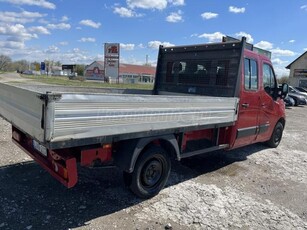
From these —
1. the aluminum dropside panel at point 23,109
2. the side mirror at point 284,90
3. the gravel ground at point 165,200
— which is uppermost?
the side mirror at point 284,90

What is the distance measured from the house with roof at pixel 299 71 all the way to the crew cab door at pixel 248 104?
5106cm

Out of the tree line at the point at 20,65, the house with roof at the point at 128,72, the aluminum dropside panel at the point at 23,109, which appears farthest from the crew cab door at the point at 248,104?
the tree line at the point at 20,65

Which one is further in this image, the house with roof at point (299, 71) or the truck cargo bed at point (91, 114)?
the house with roof at point (299, 71)

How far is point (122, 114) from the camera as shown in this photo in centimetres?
366

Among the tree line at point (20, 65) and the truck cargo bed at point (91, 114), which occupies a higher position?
the tree line at point (20, 65)

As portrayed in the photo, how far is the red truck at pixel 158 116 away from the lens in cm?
322

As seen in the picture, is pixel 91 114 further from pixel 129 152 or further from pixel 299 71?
pixel 299 71

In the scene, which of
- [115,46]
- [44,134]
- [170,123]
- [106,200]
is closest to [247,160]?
[170,123]

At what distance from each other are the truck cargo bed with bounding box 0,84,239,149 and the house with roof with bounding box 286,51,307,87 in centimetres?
5400

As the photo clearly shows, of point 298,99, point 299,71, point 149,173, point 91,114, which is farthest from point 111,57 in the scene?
point 91,114

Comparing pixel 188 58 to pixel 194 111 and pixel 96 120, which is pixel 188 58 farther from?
pixel 96 120

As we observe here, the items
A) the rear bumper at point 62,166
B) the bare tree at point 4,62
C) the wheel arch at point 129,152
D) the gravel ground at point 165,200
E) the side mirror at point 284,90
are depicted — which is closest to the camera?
the rear bumper at point 62,166

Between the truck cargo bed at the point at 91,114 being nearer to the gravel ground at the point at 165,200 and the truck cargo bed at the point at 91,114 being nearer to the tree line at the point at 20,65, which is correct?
the gravel ground at the point at 165,200

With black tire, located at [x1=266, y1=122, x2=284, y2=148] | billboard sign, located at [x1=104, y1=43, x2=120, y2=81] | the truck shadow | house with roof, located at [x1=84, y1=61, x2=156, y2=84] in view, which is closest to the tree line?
house with roof, located at [x1=84, y1=61, x2=156, y2=84]
